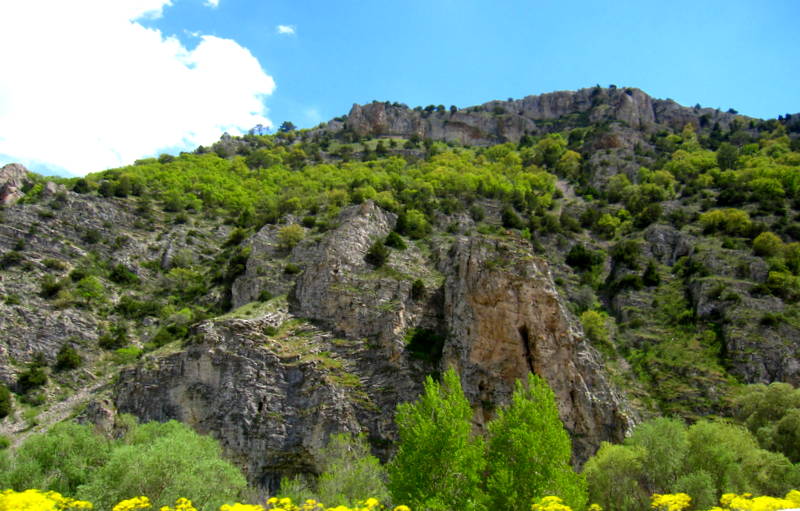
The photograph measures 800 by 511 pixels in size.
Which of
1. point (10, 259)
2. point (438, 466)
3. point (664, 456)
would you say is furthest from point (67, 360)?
point (664, 456)

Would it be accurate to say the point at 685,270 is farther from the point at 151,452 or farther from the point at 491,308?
the point at 151,452

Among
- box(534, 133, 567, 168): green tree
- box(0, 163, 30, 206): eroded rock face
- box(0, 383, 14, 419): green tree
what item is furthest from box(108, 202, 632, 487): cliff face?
box(534, 133, 567, 168): green tree

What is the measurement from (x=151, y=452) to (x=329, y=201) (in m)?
47.9

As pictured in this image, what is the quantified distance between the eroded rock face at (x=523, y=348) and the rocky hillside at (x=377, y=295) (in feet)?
0.51

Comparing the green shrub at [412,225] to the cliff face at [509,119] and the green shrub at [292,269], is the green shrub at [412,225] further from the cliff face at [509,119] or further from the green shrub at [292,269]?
the cliff face at [509,119]

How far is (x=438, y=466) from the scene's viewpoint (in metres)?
22.7

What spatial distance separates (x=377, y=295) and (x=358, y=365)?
Result: 6.95 m

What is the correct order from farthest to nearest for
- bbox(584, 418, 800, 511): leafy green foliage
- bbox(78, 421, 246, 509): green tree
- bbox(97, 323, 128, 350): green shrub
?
bbox(97, 323, 128, 350): green shrub → bbox(584, 418, 800, 511): leafy green foliage → bbox(78, 421, 246, 509): green tree

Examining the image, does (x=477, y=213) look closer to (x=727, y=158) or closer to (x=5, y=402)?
(x=727, y=158)

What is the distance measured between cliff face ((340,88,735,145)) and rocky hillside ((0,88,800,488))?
38.0 metres

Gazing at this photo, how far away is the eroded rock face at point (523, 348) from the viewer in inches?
1476

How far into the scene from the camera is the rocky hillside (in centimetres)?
3862

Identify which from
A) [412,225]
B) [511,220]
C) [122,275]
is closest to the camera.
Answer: [122,275]

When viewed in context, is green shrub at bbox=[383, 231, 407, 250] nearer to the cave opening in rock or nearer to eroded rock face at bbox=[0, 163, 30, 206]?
the cave opening in rock
